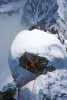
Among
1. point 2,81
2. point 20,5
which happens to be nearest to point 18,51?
point 2,81

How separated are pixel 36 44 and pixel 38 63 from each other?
1.90 meters

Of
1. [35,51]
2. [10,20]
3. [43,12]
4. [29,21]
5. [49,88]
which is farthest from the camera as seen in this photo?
[10,20]

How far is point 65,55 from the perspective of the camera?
50.0 ft

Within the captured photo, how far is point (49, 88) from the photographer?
10570 millimetres

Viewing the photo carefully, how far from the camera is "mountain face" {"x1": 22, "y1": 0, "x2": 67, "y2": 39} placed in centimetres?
8475

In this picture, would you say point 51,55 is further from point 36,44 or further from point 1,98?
point 1,98

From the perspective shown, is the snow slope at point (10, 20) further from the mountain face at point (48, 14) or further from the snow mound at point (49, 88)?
the snow mound at point (49, 88)

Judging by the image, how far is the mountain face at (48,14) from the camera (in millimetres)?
84750

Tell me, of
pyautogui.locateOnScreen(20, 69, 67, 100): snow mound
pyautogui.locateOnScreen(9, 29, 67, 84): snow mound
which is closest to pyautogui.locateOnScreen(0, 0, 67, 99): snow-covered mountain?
pyautogui.locateOnScreen(9, 29, 67, 84): snow mound

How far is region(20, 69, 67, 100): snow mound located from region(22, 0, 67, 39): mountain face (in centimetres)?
4948

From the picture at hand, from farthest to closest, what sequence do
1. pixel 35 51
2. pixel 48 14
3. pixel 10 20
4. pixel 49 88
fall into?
pixel 10 20 → pixel 48 14 → pixel 35 51 → pixel 49 88

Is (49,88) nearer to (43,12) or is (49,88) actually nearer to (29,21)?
(43,12)

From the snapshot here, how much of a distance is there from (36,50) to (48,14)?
92.3 meters

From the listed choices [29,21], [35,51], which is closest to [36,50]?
[35,51]
